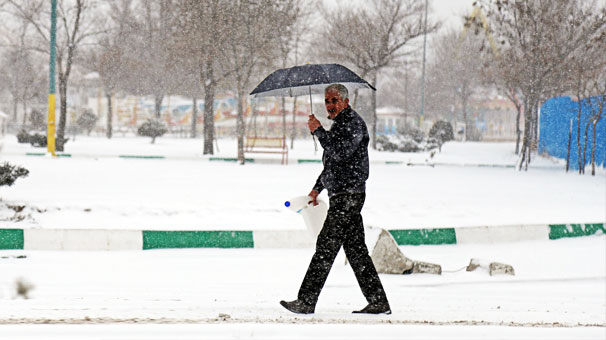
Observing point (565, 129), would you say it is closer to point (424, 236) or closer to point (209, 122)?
point (209, 122)

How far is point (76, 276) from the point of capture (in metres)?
6.94

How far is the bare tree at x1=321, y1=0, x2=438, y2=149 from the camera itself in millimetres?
31547

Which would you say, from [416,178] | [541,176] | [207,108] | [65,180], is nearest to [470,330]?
[65,180]

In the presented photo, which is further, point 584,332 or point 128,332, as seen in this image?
point 584,332

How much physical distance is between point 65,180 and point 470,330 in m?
11.6

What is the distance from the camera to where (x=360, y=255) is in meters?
4.80

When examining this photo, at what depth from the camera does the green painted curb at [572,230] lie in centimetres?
980

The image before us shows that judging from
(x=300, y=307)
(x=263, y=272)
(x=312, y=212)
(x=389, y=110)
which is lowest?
(x=263, y=272)

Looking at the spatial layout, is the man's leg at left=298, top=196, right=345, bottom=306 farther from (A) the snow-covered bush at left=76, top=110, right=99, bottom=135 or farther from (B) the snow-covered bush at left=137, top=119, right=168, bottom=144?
(A) the snow-covered bush at left=76, top=110, right=99, bottom=135

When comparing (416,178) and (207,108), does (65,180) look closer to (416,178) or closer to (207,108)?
(416,178)

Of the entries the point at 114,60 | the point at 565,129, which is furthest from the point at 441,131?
the point at 114,60

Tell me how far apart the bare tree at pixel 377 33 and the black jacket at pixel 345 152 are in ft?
86.6

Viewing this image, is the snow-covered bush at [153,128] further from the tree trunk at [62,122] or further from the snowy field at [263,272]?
the snowy field at [263,272]

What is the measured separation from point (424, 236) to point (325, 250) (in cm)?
486
